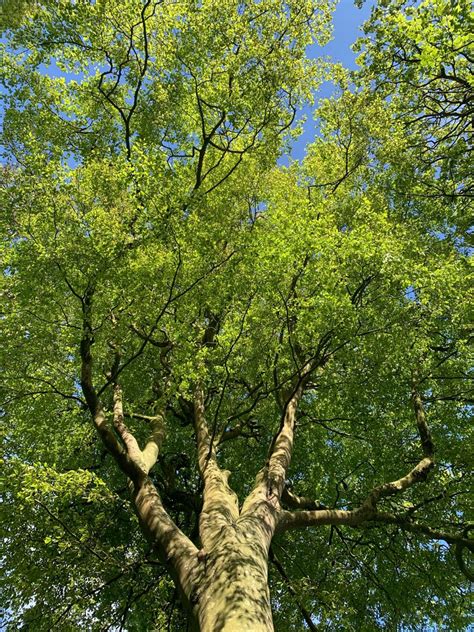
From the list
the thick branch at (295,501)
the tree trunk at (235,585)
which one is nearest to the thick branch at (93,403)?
the tree trunk at (235,585)

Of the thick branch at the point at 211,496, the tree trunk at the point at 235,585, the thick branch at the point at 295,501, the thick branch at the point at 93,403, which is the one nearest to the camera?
the tree trunk at the point at 235,585

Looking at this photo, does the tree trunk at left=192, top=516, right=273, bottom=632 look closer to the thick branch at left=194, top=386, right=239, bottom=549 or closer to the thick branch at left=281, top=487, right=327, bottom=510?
the thick branch at left=194, top=386, right=239, bottom=549

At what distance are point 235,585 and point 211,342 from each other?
4.33 meters

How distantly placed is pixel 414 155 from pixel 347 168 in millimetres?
2530

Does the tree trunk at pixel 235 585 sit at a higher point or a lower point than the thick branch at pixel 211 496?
A: lower

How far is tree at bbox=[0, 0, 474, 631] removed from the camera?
257 inches

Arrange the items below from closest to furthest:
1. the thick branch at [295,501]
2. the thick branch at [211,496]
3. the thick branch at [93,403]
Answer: the thick branch at [211,496] < the thick branch at [93,403] < the thick branch at [295,501]

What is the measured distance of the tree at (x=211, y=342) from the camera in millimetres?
6539

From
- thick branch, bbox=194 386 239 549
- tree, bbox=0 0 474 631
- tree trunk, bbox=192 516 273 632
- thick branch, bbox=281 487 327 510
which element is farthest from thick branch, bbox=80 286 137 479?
thick branch, bbox=281 487 327 510

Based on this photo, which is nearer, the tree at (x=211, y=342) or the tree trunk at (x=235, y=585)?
the tree trunk at (x=235, y=585)

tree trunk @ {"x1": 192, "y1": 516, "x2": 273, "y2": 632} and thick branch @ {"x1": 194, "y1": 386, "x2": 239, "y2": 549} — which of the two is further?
thick branch @ {"x1": 194, "y1": 386, "x2": 239, "y2": 549}

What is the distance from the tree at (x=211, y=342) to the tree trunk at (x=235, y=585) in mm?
77

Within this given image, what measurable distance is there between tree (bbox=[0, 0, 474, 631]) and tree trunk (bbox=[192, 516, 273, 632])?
0.08 meters

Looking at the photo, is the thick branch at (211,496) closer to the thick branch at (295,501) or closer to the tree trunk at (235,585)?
the tree trunk at (235,585)
